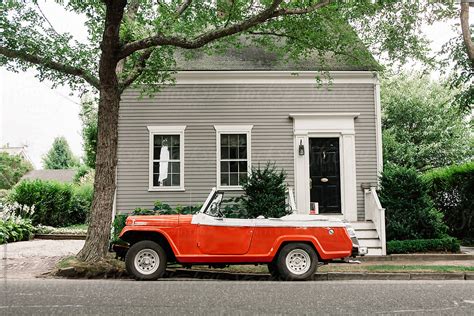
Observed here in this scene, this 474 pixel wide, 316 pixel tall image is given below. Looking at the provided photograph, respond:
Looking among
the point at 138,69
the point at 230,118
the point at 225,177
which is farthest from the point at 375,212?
the point at 138,69

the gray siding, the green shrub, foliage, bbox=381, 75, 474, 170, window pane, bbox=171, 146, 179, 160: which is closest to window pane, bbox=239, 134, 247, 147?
the gray siding

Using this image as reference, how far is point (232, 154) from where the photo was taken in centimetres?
1496

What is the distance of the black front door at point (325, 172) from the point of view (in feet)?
48.4

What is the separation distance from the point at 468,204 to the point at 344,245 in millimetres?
8153

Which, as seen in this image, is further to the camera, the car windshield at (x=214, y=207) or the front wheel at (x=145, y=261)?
the car windshield at (x=214, y=207)

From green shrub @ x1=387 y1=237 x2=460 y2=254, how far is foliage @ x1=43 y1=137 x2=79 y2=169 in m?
59.7

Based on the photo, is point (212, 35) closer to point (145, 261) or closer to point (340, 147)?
point (145, 261)

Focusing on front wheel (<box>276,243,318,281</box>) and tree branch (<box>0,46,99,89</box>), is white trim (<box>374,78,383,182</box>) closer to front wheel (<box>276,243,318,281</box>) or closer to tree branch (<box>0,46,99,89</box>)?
front wheel (<box>276,243,318,281</box>)

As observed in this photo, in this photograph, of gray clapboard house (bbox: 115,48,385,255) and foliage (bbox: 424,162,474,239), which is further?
foliage (bbox: 424,162,474,239)

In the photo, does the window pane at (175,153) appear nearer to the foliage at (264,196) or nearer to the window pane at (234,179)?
the window pane at (234,179)

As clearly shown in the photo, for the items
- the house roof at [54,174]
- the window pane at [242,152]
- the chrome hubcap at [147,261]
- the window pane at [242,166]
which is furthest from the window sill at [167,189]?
the house roof at [54,174]

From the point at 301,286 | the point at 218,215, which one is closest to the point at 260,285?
the point at 301,286

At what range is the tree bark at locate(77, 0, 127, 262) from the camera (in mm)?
9977

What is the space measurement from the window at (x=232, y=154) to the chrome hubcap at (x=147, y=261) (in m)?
6.11
